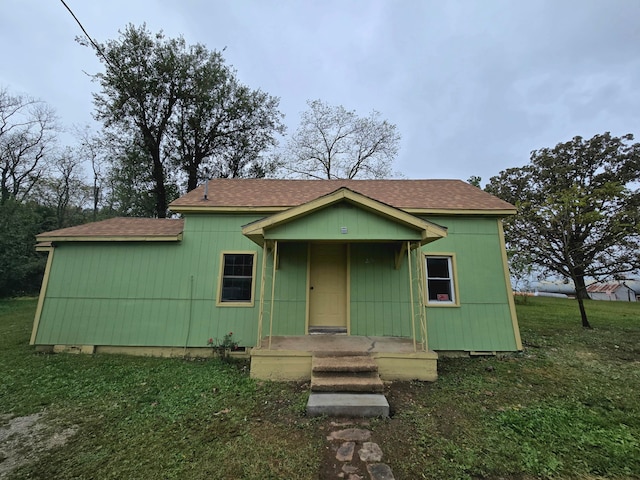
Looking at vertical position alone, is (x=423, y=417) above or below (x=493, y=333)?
below

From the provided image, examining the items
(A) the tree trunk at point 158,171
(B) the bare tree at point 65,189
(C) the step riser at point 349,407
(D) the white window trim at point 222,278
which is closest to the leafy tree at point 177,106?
(A) the tree trunk at point 158,171

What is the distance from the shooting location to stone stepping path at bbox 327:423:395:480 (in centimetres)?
262

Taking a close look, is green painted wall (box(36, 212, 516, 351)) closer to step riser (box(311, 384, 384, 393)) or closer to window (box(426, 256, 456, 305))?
window (box(426, 256, 456, 305))

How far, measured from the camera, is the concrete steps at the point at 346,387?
3766 mm

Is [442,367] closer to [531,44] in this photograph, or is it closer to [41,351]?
[41,351]

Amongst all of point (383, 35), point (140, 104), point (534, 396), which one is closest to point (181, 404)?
point (534, 396)

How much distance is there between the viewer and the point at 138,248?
6.71 metres

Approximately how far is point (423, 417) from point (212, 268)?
17.4 feet

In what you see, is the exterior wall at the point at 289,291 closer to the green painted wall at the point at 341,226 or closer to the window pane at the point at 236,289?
the window pane at the point at 236,289

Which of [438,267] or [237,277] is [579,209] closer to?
[438,267]

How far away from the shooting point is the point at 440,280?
6781 mm

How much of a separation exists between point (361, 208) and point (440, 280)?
305 centimetres

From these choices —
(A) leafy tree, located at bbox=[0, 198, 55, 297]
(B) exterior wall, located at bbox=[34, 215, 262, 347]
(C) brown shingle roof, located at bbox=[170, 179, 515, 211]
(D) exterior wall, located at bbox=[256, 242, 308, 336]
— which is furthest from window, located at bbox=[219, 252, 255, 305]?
(A) leafy tree, located at bbox=[0, 198, 55, 297]

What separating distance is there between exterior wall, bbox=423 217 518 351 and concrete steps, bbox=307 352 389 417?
2593mm
